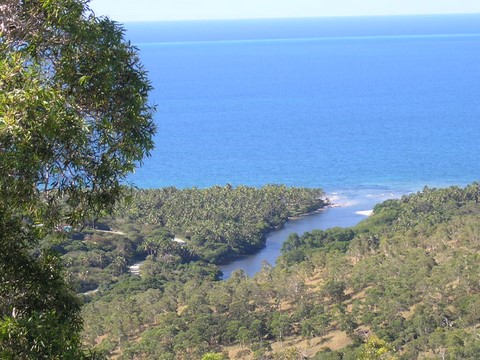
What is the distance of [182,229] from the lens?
164 feet

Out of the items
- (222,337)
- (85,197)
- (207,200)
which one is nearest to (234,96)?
(207,200)

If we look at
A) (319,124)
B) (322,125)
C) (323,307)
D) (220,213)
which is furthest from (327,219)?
(319,124)

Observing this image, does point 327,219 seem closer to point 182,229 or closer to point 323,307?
point 182,229

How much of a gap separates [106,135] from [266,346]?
2109 centimetres

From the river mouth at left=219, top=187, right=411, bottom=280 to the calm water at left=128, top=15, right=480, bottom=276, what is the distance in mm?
247

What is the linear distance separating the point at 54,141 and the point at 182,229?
45.2 metres

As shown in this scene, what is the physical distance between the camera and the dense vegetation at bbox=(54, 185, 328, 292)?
138 ft

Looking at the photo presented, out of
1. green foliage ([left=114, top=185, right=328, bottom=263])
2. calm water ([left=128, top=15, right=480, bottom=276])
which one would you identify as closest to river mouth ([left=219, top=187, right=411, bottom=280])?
calm water ([left=128, top=15, right=480, bottom=276])

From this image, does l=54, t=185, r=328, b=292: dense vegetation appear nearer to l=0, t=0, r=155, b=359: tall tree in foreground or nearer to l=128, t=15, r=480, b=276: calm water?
l=128, t=15, r=480, b=276: calm water

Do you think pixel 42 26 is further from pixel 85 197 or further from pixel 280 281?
pixel 280 281

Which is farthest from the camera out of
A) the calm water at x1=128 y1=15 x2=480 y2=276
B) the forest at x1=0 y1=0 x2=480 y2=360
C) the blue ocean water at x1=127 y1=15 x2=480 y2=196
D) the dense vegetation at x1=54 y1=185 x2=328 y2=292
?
the blue ocean water at x1=127 y1=15 x2=480 y2=196

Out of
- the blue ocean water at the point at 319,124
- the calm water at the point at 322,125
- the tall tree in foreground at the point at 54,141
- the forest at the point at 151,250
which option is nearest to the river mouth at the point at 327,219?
the calm water at the point at 322,125

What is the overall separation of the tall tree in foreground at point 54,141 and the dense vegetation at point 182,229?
109 ft

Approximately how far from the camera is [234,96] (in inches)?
4734
